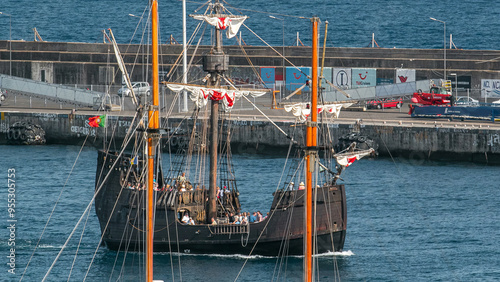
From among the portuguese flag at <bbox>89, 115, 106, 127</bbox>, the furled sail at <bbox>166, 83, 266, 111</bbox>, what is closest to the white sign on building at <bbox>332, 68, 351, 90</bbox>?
the portuguese flag at <bbox>89, 115, 106, 127</bbox>

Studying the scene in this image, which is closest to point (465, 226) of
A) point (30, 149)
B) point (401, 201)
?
point (401, 201)

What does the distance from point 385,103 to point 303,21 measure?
9340cm

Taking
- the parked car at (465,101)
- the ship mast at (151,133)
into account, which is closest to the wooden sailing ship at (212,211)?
the ship mast at (151,133)

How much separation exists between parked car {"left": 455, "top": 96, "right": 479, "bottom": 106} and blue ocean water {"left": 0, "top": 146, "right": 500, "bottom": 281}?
423 inches

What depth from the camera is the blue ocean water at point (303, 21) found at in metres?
157

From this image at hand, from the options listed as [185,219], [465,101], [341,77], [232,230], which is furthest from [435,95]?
[185,219]

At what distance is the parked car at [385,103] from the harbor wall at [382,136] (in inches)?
417

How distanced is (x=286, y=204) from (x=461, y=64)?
49.4 m

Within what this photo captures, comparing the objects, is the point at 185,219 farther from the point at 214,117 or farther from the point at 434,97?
the point at 434,97

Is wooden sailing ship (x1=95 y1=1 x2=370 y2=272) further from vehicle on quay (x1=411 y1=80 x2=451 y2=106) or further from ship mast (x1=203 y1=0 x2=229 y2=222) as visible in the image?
vehicle on quay (x1=411 y1=80 x2=451 y2=106)

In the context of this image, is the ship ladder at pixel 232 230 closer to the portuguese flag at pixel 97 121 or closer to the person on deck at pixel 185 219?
the person on deck at pixel 185 219

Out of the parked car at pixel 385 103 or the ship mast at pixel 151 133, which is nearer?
the ship mast at pixel 151 133

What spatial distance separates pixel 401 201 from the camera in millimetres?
61125

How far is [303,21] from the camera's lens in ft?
589
